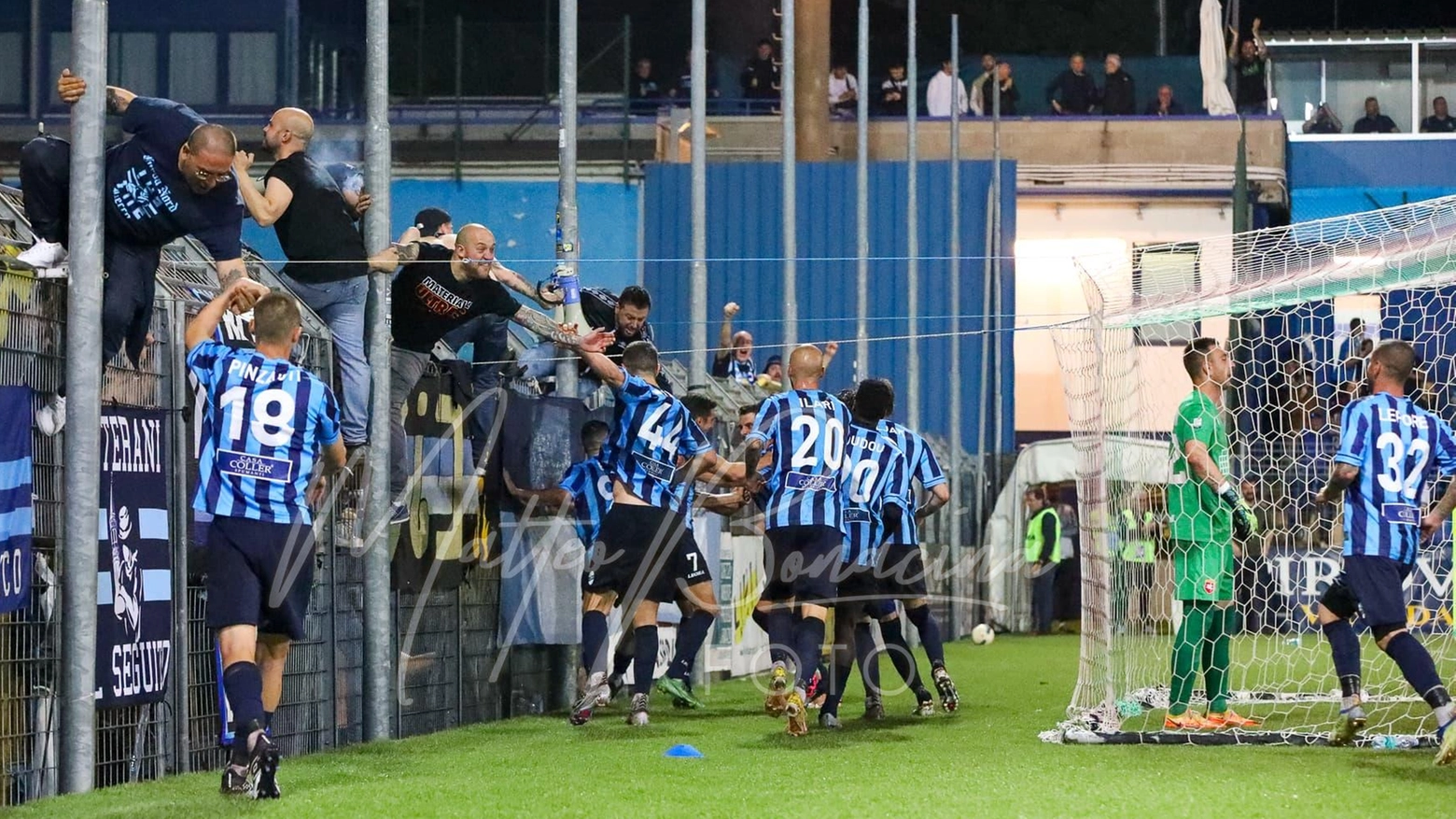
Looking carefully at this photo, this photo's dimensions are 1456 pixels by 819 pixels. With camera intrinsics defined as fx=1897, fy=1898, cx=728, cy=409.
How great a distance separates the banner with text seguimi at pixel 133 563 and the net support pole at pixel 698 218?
7.40 metres

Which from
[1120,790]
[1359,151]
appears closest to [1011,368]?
[1359,151]

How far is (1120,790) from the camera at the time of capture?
740cm

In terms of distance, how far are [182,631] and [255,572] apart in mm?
1238

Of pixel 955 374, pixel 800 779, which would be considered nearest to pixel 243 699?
pixel 800 779

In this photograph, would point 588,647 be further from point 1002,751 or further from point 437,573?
point 1002,751

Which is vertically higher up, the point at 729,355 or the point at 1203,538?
the point at 729,355

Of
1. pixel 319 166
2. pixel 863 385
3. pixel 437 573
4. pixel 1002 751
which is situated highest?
pixel 319 166

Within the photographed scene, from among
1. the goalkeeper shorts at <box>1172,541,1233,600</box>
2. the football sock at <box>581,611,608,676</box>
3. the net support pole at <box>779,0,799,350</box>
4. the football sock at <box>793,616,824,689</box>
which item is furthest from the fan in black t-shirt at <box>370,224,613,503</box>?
the net support pole at <box>779,0,799,350</box>

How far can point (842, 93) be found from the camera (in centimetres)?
3275

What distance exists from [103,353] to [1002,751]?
4.51m

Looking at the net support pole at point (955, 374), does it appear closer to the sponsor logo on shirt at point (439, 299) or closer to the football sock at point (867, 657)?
the football sock at point (867, 657)

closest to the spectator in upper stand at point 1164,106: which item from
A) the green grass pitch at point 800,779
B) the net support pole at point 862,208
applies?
the net support pole at point 862,208

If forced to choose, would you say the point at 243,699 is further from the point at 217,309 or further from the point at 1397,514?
the point at 1397,514

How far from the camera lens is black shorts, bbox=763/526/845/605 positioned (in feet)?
32.6
